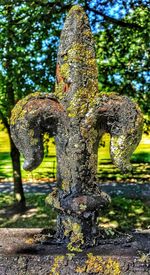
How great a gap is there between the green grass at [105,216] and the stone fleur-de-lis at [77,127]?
19.3ft

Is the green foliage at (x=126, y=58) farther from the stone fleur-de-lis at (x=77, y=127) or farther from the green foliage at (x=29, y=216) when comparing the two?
the stone fleur-de-lis at (x=77, y=127)

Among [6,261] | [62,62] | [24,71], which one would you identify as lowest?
[6,261]

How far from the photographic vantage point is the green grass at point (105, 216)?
9891 mm

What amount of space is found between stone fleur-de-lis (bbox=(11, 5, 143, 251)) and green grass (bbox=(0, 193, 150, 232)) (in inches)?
232


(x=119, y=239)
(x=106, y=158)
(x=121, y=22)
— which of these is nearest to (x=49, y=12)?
(x=121, y=22)

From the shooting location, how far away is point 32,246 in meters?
3.44

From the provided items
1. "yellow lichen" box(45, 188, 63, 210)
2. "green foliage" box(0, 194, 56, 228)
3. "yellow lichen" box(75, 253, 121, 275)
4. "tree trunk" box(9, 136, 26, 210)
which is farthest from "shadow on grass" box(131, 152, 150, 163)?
"yellow lichen" box(75, 253, 121, 275)

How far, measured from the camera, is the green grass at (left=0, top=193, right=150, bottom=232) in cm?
989

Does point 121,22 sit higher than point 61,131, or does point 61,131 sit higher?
point 121,22

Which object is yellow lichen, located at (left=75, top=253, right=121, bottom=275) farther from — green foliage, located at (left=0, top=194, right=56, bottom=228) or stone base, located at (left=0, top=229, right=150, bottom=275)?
green foliage, located at (left=0, top=194, right=56, bottom=228)

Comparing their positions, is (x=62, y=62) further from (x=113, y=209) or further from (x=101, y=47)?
(x=113, y=209)

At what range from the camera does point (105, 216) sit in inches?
414

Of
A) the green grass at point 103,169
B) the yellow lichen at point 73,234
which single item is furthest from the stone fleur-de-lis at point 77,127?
the green grass at point 103,169

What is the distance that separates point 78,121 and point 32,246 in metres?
1.02
